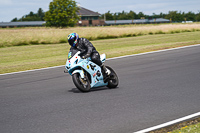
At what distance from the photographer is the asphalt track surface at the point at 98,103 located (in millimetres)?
5445

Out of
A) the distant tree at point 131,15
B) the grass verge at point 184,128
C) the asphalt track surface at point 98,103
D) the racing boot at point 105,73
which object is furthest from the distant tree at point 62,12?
the distant tree at point 131,15

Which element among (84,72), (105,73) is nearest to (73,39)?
Answer: (84,72)

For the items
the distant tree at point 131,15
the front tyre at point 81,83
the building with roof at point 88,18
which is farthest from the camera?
the distant tree at point 131,15

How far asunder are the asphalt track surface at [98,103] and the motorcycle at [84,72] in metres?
0.24

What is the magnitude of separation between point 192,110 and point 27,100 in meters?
3.96

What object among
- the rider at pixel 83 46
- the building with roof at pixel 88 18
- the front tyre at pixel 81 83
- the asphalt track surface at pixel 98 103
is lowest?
the asphalt track surface at pixel 98 103

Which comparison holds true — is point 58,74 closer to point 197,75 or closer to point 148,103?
point 197,75

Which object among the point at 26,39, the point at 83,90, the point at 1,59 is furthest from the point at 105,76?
the point at 26,39

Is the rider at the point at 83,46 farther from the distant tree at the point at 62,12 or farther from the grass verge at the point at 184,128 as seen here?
the distant tree at the point at 62,12

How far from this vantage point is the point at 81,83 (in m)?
8.20

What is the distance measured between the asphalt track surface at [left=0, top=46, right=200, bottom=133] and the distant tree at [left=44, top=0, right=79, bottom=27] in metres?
62.9

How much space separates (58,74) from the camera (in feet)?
41.3

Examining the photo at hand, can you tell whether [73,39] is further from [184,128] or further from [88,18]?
[88,18]

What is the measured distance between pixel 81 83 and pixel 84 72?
33 cm
